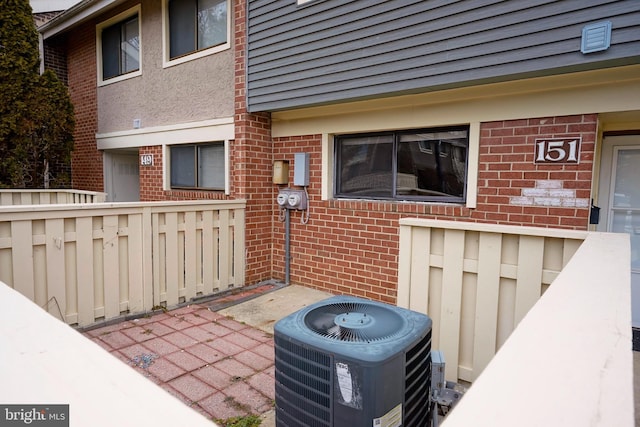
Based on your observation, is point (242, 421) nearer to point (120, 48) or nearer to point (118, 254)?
point (118, 254)

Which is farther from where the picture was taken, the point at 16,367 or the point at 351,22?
the point at 351,22

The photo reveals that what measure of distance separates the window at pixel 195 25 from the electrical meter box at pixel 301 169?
7.21ft

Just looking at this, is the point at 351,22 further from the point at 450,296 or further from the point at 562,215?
the point at 450,296

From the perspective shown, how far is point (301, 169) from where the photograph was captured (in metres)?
5.27

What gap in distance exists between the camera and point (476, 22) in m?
3.48

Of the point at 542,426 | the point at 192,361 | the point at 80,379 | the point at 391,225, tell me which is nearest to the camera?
the point at 542,426

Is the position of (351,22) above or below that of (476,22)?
above

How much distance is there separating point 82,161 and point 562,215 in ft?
31.5

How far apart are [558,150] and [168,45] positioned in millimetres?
6162

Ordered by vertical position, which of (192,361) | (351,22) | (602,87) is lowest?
(192,361)

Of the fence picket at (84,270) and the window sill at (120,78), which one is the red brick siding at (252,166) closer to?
the fence picket at (84,270)

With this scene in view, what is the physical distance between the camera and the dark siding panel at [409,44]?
10.00 ft

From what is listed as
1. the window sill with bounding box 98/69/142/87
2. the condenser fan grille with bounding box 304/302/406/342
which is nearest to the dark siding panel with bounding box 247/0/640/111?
the condenser fan grille with bounding box 304/302/406/342

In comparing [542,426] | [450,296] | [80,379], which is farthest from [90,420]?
[450,296]
